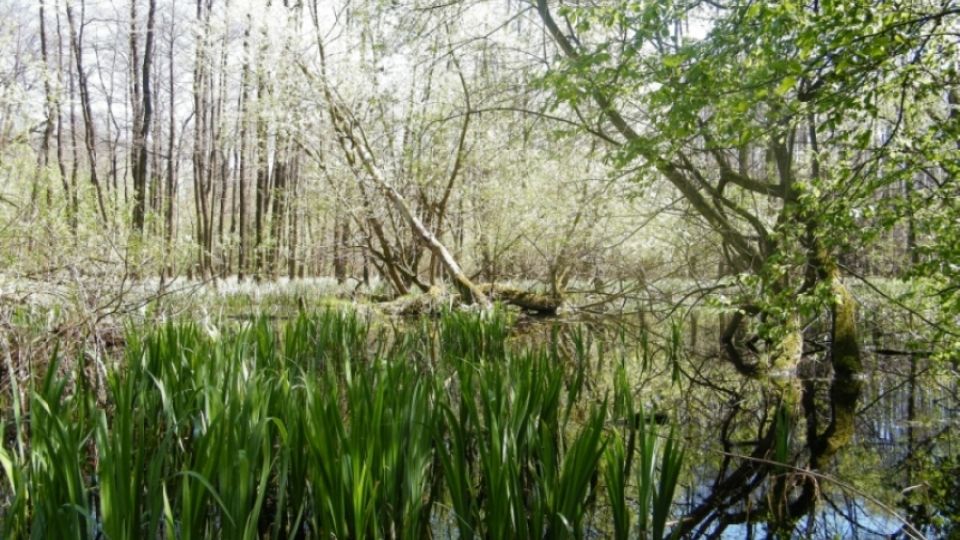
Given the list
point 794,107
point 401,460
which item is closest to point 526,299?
point 794,107

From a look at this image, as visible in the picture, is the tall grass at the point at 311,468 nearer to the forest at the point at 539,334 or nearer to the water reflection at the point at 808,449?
the forest at the point at 539,334

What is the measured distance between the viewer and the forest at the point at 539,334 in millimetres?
2301

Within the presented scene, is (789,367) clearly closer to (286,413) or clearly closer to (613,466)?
(613,466)

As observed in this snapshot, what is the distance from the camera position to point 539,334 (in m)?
8.95

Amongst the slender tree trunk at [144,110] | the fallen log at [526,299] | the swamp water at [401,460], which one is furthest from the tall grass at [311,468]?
the slender tree trunk at [144,110]

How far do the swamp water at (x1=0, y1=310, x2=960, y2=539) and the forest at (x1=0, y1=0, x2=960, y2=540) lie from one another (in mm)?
17

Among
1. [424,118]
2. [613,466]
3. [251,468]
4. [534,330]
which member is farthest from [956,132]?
[424,118]

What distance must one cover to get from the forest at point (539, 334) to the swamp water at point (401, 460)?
0.02 metres

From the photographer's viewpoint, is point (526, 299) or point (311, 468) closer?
point (311, 468)

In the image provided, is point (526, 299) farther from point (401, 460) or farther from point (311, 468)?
point (311, 468)

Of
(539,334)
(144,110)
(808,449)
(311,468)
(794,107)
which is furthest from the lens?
(144,110)

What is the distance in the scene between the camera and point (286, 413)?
261 cm

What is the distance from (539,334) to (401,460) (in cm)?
651

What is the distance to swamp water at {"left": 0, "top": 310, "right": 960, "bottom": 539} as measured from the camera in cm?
206
